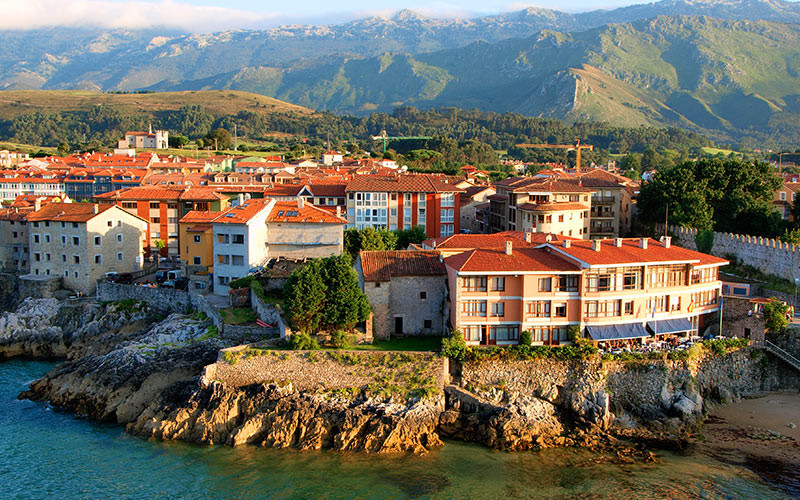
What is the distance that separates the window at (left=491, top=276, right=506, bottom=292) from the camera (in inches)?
1167

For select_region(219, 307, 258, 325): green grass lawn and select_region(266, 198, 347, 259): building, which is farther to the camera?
select_region(266, 198, 347, 259): building

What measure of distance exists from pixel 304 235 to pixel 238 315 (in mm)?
8274

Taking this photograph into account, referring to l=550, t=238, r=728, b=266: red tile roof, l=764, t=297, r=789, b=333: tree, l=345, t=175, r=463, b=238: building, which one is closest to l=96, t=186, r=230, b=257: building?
l=345, t=175, r=463, b=238: building

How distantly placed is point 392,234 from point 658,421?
20654 millimetres

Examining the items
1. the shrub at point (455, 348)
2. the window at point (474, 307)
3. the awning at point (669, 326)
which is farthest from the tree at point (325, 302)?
the awning at point (669, 326)

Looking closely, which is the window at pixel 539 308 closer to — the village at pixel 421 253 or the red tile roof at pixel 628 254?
the village at pixel 421 253

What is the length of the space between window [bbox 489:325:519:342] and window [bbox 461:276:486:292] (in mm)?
1785

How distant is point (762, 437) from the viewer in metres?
26.3

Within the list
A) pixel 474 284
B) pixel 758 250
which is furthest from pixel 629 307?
pixel 758 250

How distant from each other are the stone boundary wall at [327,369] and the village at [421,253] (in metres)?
2.50

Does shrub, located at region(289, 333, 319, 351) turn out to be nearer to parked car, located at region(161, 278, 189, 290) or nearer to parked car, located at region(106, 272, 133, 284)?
parked car, located at region(161, 278, 189, 290)

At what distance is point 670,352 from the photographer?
29.5m

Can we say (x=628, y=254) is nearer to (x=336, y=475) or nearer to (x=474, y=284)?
(x=474, y=284)

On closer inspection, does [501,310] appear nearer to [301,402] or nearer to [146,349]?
[301,402]
